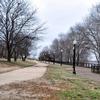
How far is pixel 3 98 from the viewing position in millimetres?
11453

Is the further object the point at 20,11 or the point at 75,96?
the point at 20,11

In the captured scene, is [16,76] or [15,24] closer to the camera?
[16,76]

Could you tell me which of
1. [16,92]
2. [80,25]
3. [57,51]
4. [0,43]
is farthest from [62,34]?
[16,92]

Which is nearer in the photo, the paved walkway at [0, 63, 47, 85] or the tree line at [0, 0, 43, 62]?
the paved walkway at [0, 63, 47, 85]

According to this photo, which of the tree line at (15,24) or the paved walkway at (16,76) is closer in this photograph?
the paved walkway at (16,76)

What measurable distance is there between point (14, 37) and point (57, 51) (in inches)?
3030

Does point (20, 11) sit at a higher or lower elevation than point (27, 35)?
higher

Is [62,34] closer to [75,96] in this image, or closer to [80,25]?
[80,25]

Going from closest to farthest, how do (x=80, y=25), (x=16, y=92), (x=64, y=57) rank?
1. (x=16, y=92)
2. (x=80, y=25)
3. (x=64, y=57)

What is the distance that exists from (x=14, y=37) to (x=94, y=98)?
47839 millimetres

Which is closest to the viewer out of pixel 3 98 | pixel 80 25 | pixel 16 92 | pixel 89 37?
pixel 3 98

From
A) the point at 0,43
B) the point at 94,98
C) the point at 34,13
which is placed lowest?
the point at 94,98

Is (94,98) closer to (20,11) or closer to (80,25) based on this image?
(20,11)

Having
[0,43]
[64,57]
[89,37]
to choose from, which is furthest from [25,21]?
[64,57]
